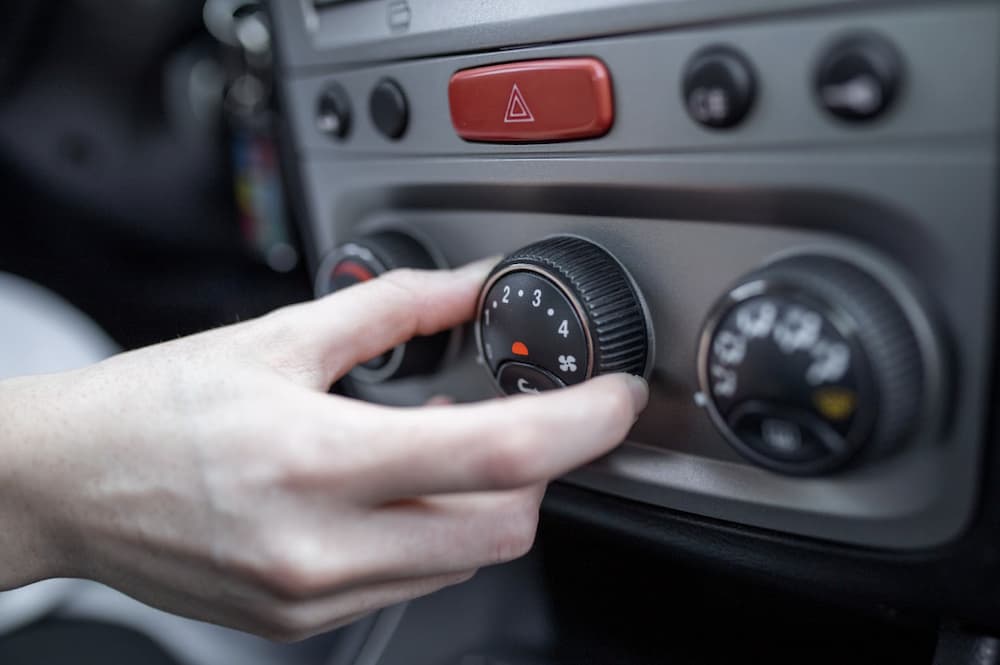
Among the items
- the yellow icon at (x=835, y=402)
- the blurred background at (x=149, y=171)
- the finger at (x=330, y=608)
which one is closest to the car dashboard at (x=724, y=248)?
the yellow icon at (x=835, y=402)

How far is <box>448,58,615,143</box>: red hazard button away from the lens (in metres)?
0.43

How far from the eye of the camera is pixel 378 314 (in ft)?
1.63

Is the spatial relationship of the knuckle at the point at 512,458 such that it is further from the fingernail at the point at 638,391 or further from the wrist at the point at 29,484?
the wrist at the point at 29,484

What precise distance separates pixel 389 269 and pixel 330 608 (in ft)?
0.71

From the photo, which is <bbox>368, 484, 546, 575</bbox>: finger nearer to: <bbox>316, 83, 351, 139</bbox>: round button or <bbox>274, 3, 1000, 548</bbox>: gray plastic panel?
<bbox>274, 3, 1000, 548</bbox>: gray plastic panel

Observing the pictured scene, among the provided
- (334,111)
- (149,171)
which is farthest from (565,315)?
(149,171)

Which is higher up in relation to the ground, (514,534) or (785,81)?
(785,81)

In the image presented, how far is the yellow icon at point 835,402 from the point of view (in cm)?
35

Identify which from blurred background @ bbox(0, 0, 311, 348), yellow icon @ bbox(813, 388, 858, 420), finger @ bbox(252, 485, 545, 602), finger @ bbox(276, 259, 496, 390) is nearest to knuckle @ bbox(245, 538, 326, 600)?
finger @ bbox(252, 485, 545, 602)

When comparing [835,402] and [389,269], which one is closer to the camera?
[835,402]

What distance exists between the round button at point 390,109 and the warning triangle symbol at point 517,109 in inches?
3.4

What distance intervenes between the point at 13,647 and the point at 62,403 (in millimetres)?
412

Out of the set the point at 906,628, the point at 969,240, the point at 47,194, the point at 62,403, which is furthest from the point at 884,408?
the point at 47,194

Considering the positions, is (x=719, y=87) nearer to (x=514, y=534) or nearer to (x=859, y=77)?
(x=859, y=77)
